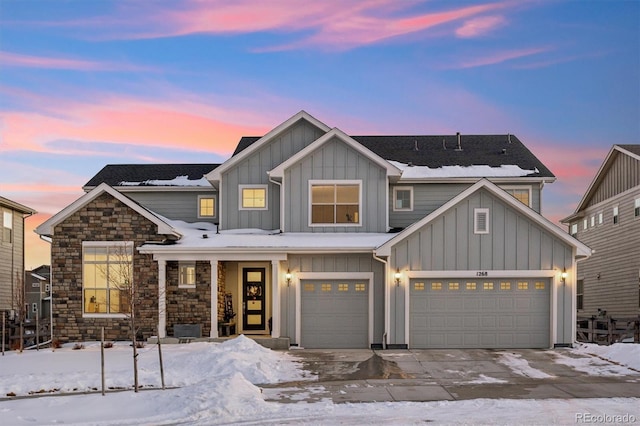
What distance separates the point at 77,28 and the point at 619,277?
23.9 meters

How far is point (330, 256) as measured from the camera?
63.2 feet

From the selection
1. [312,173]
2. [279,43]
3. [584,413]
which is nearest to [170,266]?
[312,173]

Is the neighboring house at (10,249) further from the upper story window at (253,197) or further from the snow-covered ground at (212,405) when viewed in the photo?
the snow-covered ground at (212,405)

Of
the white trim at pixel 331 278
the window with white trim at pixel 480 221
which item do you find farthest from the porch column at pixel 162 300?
the window with white trim at pixel 480 221

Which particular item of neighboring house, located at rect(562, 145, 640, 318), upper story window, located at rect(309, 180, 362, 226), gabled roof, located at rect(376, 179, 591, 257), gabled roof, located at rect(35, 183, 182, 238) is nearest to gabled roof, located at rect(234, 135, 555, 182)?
upper story window, located at rect(309, 180, 362, 226)

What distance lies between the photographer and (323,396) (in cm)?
1143

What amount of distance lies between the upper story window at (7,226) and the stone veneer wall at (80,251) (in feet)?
37.1

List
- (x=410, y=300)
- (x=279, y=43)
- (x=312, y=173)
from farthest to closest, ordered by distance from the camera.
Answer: (x=279, y=43) → (x=312, y=173) → (x=410, y=300)

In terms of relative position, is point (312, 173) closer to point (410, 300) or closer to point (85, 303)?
point (410, 300)

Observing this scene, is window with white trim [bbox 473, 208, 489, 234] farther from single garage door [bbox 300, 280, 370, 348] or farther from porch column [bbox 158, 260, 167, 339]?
porch column [bbox 158, 260, 167, 339]

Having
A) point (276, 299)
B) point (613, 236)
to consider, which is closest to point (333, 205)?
point (276, 299)

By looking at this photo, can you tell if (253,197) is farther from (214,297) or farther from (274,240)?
(214,297)

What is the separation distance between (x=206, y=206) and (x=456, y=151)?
989 centimetres

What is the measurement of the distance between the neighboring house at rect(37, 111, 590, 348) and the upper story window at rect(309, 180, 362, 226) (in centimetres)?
4
